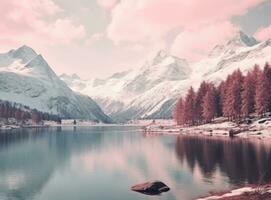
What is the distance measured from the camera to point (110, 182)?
54.8m

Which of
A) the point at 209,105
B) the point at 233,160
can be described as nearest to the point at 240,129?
the point at 209,105

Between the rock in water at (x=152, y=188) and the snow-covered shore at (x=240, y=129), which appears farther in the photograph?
the snow-covered shore at (x=240, y=129)

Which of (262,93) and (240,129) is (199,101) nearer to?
(262,93)

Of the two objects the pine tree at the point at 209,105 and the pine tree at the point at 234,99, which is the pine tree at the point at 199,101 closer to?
the pine tree at the point at 209,105

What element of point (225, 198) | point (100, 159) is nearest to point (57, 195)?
point (225, 198)

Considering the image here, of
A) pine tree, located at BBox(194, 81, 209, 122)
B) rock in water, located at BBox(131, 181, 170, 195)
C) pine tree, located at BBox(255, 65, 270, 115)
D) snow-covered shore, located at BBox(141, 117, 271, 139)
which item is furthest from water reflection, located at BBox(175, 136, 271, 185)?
pine tree, located at BBox(194, 81, 209, 122)

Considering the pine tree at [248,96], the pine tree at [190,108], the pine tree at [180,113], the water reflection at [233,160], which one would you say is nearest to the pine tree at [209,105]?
the pine tree at [190,108]

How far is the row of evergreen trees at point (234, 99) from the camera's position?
121 m

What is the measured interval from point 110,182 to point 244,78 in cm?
9484

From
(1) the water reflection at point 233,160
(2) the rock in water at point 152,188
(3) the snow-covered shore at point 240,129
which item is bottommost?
(2) the rock in water at point 152,188

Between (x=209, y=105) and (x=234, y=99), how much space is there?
1719 centimetres

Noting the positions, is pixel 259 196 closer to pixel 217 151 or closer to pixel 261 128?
pixel 217 151

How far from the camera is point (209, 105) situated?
149 meters

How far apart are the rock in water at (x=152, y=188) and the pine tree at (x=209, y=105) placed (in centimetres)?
10312
